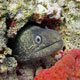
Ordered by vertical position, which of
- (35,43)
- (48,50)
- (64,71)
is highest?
(35,43)

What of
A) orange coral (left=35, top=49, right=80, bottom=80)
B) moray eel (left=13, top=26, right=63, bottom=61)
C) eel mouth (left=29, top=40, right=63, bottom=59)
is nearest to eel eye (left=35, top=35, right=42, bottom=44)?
moray eel (left=13, top=26, right=63, bottom=61)

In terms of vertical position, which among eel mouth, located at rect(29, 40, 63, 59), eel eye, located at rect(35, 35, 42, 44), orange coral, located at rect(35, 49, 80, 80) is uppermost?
eel eye, located at rect(35, 35, 42, 44)

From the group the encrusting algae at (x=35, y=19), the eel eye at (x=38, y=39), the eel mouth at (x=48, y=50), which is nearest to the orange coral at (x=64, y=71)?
the encrusting algae at (x=35, y=19)

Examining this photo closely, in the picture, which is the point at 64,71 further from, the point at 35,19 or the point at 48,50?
the point at 35,19

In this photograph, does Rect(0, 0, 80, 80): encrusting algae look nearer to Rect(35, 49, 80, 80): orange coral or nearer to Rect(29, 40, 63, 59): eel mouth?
Rect(35, 49, 80, 80): orange coral


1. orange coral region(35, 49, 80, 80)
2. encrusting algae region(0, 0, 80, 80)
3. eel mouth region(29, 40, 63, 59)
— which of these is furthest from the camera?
eel mouth region(29, 40, 63, 59)

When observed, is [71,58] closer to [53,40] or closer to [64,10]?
[53,40]

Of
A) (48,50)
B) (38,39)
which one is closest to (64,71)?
(48,50)

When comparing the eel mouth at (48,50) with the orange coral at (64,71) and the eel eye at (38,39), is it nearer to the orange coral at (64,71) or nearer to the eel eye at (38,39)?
the eel eye at (38,39)
